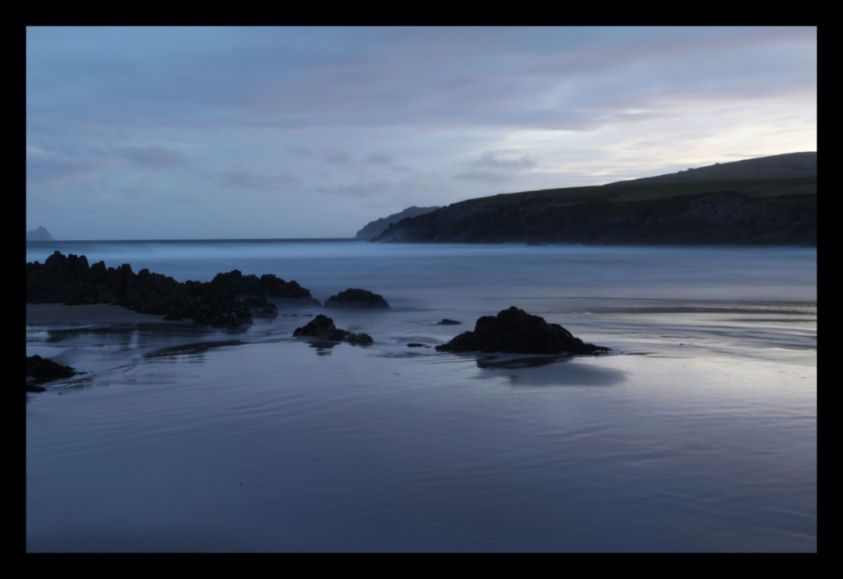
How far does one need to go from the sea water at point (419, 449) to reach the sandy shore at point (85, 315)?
1854 mm

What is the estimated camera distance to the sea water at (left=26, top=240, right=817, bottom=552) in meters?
3.18

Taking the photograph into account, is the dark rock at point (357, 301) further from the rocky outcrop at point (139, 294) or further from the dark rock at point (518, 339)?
the dark rock at point (518, 339)

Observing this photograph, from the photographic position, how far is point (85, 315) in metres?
11.0

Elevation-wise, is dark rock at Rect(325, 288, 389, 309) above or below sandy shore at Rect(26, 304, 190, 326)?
above

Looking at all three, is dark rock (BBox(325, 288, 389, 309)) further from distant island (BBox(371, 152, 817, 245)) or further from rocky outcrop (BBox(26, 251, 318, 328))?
distant island (BBox(371, 152, 817, 245))

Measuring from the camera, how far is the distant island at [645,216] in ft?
196

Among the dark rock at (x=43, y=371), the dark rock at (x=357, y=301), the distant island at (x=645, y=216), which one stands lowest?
the dark rock at (x=43, y=371)

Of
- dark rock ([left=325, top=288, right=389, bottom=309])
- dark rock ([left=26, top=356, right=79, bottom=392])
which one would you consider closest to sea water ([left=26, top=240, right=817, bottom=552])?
dark rock ([left=26, top=356, right=79, bottom=392])

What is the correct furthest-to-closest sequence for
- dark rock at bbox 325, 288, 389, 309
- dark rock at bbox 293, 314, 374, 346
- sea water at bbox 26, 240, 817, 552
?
dark rock at bbox 325, 288, 389, 309 → dark rock at bbox 293, 314, 374, 346 → sea water at bbox 26, 240, 817, 552

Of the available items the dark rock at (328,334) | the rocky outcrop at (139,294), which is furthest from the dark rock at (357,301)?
the dark rock at (328,334)

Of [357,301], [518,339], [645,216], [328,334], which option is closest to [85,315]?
[328,334]

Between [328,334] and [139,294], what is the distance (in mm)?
4401

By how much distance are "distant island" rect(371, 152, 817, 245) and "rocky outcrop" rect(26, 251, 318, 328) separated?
5165cm
